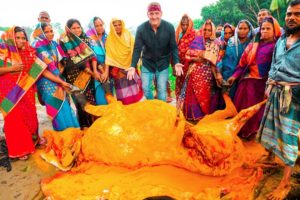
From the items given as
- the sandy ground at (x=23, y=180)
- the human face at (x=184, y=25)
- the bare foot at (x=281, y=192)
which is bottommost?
the bare foot at (x=281, y=192)

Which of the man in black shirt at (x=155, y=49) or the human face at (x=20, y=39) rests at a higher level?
the human face at (x=20, y=39)

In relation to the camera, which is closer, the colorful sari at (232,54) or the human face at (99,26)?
the colorful sari at (232,54)

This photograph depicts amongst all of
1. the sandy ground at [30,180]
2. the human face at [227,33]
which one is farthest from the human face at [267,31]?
the sandy ground at [30,180]

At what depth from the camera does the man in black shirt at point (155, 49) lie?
417 centimetres

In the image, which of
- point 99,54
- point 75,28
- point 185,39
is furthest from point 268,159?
point 75,28

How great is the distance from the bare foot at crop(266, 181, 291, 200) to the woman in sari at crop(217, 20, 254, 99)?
1853 millimetres

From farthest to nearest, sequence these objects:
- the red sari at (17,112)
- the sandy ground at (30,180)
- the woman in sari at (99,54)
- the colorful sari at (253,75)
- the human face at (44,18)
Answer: the human face at (44,18) < the woman in sari at (99,54) < the red sari at (17,112) < the colorful sari at (253,75) < the sandy ground at (30,180)

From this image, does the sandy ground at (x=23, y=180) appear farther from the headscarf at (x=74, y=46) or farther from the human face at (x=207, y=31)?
the human face at (x=207, y=31)

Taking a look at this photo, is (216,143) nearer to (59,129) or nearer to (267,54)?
(267,54)

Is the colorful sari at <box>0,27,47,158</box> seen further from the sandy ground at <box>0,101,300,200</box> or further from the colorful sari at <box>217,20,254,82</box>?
the colorful sari at <box>217,20,254,82</box>

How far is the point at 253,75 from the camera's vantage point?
3930mm

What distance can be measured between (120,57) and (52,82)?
4.16ft

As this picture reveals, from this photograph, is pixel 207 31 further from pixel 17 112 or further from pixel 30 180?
pixel 30 180

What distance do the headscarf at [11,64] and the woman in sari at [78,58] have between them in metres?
0.56
